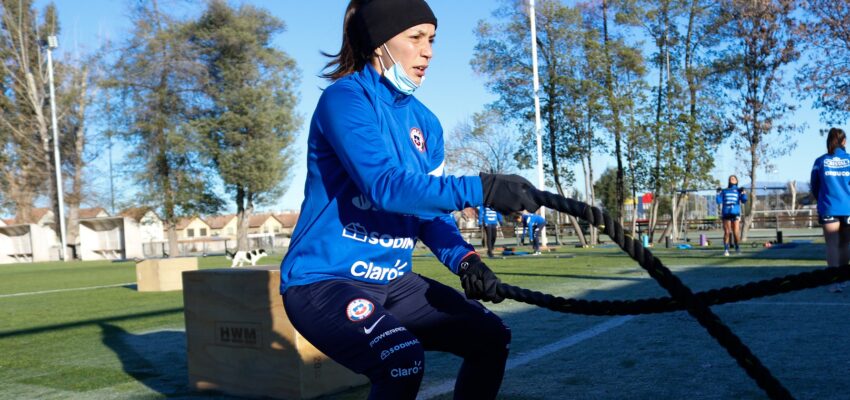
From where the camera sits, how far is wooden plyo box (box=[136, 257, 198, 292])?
13.4 m

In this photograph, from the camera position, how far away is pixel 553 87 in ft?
102

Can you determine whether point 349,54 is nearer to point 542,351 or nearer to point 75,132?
point 542,351

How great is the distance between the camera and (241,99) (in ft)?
137

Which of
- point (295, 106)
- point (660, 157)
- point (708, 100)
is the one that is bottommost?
point (660, 157)

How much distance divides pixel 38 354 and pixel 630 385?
5346mm

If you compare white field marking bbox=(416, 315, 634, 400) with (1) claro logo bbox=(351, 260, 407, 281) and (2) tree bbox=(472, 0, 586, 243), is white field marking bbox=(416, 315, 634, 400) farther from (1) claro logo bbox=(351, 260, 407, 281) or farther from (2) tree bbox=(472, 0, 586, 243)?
(2) tree bbox=(472, 0, 586, 243)

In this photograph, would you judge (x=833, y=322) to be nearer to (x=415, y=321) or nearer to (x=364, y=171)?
(x=415, y=321)

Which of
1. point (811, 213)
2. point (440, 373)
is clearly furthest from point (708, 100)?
point (440, 373)

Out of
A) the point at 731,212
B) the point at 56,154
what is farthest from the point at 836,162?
the point at 56,154

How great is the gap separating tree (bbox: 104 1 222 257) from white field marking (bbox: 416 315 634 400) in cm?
3675

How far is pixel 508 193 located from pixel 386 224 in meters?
0.58

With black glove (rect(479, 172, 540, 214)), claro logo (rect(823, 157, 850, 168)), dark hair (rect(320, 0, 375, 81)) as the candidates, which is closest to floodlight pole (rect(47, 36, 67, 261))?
claro logo (rect(823, 157, 850, 168))

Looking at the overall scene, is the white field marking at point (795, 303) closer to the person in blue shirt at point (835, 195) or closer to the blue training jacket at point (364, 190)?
the person in blue shirt at point (835, 195)

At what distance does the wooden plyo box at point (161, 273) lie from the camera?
1337 cm
